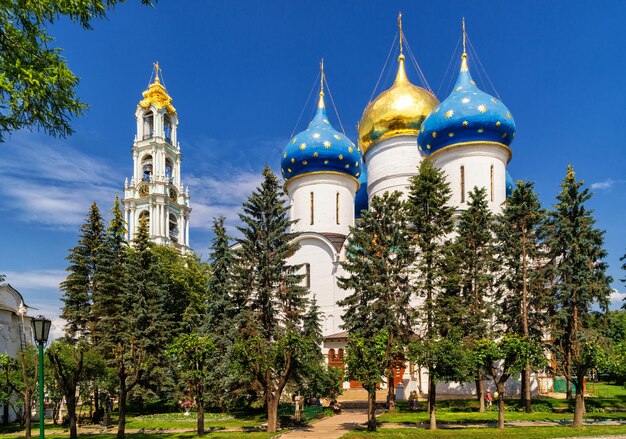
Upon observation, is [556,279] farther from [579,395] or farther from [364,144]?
[364,144]

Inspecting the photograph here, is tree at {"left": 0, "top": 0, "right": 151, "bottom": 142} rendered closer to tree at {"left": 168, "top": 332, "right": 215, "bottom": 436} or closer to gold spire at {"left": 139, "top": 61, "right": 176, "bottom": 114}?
tree at {"left": 168, "top": 332, "right": 215, "bottom": 436}

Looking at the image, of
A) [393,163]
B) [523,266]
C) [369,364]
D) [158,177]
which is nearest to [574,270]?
[523,266]

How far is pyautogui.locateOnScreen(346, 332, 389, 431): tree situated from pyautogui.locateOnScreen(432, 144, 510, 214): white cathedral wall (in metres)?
12.8

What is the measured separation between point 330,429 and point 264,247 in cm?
753

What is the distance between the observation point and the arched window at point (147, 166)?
175 feet

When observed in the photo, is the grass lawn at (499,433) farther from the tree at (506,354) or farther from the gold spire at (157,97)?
the gold spire at (157,97)

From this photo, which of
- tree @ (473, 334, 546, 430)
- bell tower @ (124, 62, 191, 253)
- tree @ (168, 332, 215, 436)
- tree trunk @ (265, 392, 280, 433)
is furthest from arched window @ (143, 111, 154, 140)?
tree @ (473, 334, 546, 430)

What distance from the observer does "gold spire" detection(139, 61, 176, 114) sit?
178 feet

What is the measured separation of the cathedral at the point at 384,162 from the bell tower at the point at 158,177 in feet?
70.8

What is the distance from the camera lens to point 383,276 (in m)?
20.3

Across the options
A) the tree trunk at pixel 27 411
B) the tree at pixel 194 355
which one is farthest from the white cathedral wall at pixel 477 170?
the tree trunk at pixel 27 411

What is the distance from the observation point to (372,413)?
16.1 m

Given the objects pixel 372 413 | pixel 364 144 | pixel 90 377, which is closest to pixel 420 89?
pixel 364 144

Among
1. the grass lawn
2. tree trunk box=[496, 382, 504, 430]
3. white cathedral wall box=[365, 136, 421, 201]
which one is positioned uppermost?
white cathedral wall box=[365, 136, 421, 201]
